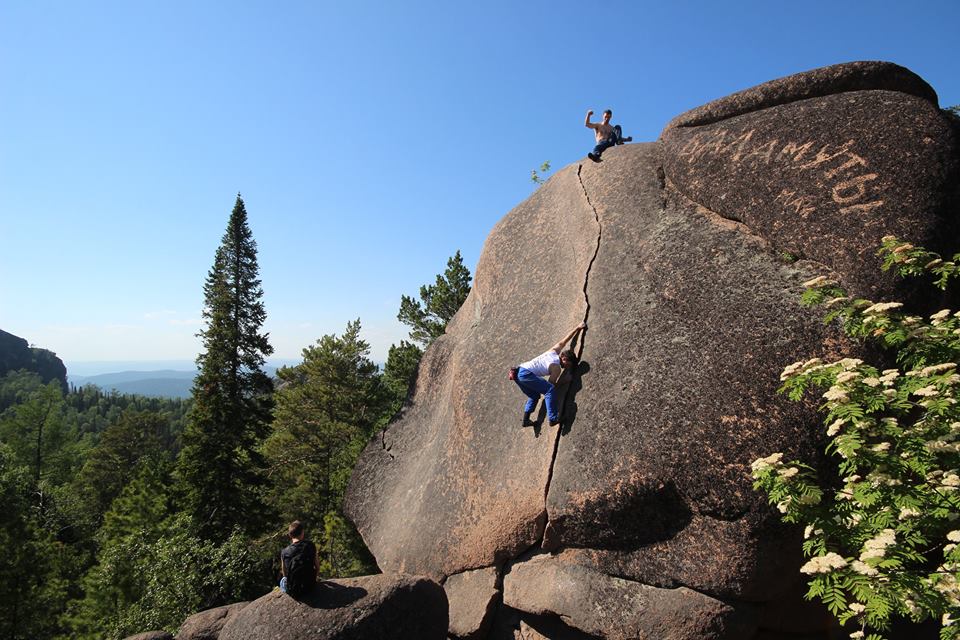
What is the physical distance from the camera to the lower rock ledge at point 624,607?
18.8 ft

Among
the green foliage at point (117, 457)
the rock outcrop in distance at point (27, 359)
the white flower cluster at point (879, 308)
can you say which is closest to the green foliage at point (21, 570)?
the green foliage at point (117, 457)

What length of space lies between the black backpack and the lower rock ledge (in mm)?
2972

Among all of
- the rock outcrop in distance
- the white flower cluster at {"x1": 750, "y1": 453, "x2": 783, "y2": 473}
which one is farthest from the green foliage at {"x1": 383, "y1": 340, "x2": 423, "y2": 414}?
the rock outcrop in distance

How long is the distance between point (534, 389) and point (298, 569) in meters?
4.13

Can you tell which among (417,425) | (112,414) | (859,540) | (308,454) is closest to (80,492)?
(308,454)

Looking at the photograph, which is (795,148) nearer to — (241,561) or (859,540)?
(859,540)

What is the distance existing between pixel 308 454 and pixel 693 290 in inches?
978

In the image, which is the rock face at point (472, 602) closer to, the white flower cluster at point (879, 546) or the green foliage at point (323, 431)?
the white flower cluster at point (879, 546)

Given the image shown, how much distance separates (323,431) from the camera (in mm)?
27000

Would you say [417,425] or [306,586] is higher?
[417,425]

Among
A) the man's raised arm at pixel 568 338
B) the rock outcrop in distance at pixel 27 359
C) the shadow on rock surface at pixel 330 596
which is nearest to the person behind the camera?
the shadow on rock surface at pixel 330 596

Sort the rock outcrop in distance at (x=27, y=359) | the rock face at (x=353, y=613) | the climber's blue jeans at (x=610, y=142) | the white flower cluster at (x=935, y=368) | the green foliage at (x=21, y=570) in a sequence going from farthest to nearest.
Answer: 1. the rock outcrop in distance at (x=27, y=359)
2. the green foliage at (x=21, y=570)
3. the climber's blue jeans at (x=610, y=142)
4. the rock face at (x=353, y=613)
5. the white flower cluster at (x=935, y=368)

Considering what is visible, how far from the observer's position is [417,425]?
36.3 ft

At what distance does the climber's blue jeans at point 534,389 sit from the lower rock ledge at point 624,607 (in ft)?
6.82
